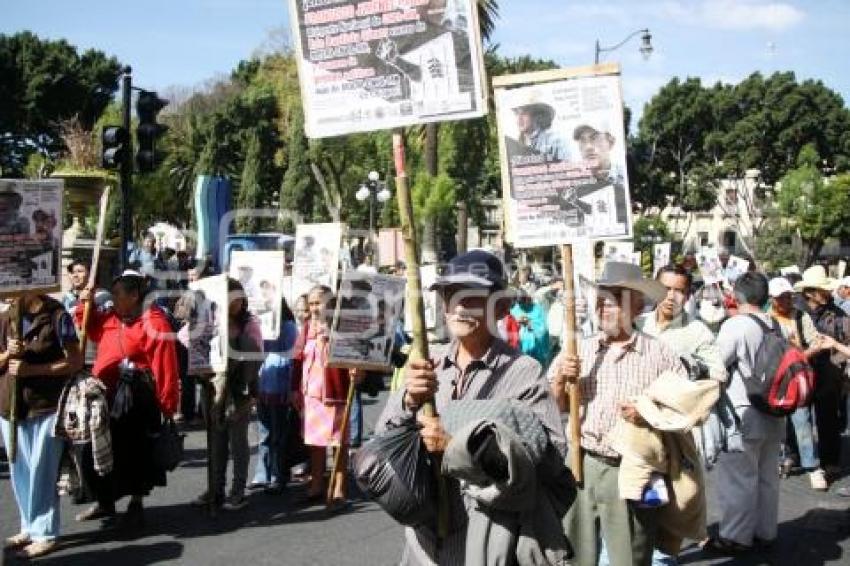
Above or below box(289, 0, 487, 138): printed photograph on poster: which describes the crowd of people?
below

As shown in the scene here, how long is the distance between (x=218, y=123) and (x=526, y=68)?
2168 centimetres

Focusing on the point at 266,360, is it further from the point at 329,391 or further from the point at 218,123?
the point at 218,123

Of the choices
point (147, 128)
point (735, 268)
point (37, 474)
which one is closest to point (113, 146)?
point (147, 128)

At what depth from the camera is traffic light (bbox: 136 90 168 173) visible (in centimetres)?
1267

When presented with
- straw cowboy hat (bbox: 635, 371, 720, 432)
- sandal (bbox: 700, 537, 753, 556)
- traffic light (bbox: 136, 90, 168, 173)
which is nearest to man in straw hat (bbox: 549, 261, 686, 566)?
straw cowboy hat (bbox: 635, 371, 720, 432)

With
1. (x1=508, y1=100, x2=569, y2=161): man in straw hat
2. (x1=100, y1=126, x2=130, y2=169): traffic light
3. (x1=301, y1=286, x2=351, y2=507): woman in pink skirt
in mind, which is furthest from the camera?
(x1=100, y1=126, x2=130, y2=169): traffic light

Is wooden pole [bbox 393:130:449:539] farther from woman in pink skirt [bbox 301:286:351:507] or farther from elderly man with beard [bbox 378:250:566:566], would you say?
woman in pink skirt [bbox 301:286:351:507]

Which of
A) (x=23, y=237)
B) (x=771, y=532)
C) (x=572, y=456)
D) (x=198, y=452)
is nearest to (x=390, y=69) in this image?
(x=572, y=456)

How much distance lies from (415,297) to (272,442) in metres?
5.44

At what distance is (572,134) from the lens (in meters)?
4.70

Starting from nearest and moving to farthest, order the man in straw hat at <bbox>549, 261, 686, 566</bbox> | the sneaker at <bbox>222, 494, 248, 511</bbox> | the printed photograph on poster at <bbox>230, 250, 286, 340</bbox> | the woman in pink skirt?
the man in straw hat at <bbox>549, 261, 686, 566</bbox>
the sneaker at <bbox>222, 494, 248, 511</bbox>
the woman in pink skirt
the printed photograph on poster at <bbox>230, 250, 286, 340</bbox>

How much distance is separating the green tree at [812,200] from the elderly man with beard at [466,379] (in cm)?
5110

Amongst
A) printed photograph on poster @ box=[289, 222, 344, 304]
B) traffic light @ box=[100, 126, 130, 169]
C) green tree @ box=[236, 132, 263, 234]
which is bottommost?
printed photograph on poster @ box=[289, 222, 344, 304]

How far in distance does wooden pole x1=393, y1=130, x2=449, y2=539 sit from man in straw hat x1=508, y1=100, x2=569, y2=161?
4.91 feet
